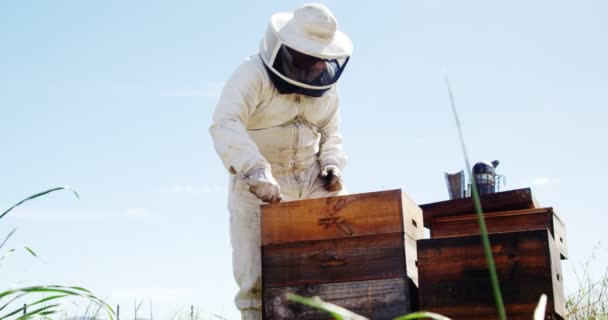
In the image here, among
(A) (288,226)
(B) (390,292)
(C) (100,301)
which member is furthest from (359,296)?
(C) (100,301)

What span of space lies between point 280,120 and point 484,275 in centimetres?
170

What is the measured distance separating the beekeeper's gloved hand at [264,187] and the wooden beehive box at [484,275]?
81 cm

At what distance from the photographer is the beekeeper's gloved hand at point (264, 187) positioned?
150 inches

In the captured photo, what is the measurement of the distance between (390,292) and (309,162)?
58.1 inches

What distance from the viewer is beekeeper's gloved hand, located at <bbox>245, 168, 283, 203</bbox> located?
3816 mm

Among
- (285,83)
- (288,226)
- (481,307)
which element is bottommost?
(481,307)

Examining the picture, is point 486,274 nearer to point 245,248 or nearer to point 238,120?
point 245,248

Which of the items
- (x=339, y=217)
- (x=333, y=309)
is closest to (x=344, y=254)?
(x=339, y=217)

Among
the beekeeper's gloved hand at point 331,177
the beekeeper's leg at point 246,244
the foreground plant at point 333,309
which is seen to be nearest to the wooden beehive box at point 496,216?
the beekeeper's gloved hand at point 331,177

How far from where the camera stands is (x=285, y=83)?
4.36 m

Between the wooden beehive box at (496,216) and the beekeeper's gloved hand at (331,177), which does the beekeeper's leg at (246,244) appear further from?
the wooden beehive box at (496,216)

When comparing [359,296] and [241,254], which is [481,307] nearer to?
[359,296]

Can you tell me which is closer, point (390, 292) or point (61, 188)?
point (61, 188)

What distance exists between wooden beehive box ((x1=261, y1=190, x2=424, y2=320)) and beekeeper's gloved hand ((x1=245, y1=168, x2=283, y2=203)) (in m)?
0.20
